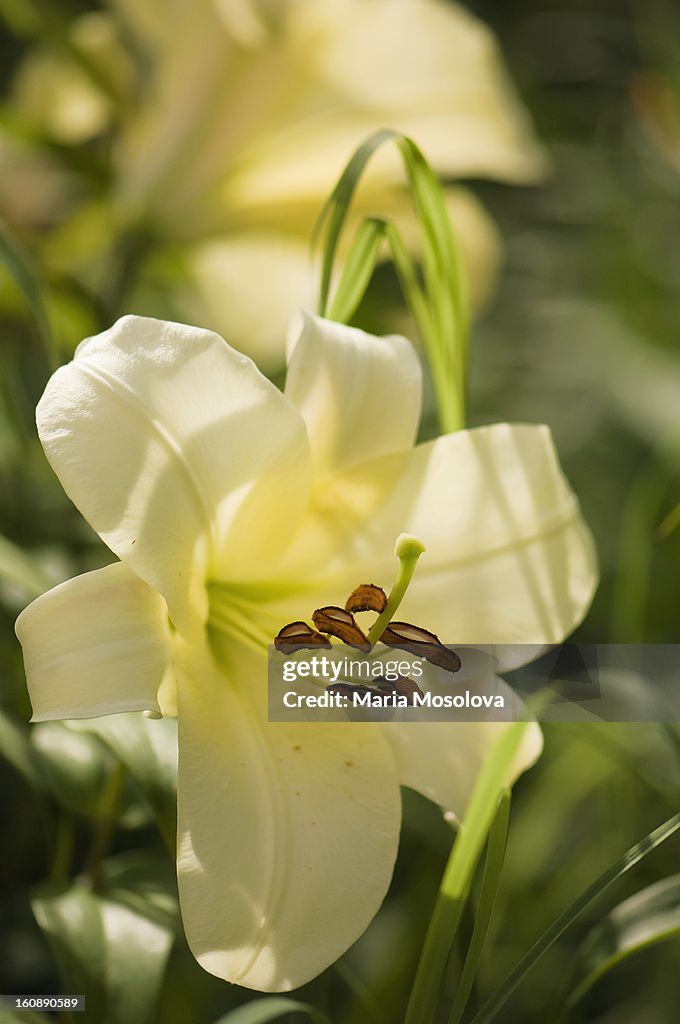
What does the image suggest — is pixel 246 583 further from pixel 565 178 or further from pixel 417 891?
pixel 565 178

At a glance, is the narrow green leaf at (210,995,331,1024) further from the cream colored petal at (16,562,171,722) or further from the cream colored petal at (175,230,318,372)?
the cream colored petal at (175,230,318,372)

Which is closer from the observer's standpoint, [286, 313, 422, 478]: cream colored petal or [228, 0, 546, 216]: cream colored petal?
[286, 313, 422, 478]: cream colored petal

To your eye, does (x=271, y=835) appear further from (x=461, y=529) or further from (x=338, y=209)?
(x=338, y=209)

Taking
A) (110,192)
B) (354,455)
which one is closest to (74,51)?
(110,192)

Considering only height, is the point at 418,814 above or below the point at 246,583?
below

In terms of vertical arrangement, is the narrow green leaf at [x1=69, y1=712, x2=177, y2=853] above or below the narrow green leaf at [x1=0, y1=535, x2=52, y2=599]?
below

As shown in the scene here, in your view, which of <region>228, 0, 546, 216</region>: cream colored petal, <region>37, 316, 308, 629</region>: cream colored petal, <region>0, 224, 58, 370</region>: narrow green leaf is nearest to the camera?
<region>37, 316, 308, 629</region>: cream colored petal

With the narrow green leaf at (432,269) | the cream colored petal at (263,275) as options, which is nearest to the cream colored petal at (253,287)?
the cream colored petal at (263,275)

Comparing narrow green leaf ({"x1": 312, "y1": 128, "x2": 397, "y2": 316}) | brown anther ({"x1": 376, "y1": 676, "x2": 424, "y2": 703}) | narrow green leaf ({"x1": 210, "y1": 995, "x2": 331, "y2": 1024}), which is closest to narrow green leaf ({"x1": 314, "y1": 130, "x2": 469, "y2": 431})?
narrow green leaf ({"x1": 312, "y1": 128, "x2": 397, "y2": 316})
